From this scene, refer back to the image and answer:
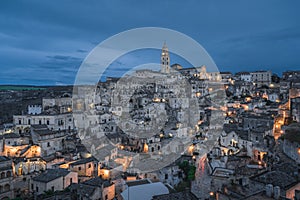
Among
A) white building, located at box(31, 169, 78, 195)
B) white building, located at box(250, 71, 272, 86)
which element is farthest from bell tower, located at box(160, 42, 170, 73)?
white building, located at box(31, 169, 78, 195)

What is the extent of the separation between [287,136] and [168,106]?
27.1m

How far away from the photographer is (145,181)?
16344mm

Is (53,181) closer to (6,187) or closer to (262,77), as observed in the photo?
(6,187)

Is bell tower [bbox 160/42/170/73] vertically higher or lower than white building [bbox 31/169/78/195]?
higher

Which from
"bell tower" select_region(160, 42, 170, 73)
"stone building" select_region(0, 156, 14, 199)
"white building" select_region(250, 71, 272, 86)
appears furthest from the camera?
"bell tower" select_region(160, 42, 170, 73)

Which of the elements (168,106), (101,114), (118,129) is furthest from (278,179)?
(168,106)

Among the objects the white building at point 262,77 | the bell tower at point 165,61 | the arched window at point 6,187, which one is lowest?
the arched window at point 6,187

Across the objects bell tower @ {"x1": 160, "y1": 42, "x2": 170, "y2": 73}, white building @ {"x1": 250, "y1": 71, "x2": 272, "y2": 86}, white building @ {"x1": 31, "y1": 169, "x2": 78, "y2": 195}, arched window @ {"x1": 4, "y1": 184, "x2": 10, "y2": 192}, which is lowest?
arched window @ {"x1": 4, "y1": 184, "x2": 10, "y2": 192}

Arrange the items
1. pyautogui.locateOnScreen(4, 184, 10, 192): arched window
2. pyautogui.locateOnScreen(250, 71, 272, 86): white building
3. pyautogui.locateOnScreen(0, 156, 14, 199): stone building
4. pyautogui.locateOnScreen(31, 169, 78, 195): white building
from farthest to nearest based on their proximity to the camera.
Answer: pyautogui.locateOnScreen(250, 71, 272, 86): white building, pyautogui.locateOnScreen(4, 184, 10, 192): arched window, pyautogui.locateOnScreen(0, 156, 14, 199): stone building, pyautogui.locateOnScreen(31, 169, 78, 195): white building

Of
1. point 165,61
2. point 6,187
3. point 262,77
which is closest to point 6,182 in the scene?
point 6,187

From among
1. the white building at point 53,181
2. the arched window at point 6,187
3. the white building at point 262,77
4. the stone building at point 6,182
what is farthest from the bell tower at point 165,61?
the arched window at point 6,187

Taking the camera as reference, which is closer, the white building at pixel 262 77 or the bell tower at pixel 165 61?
the white building at pixel 262 77

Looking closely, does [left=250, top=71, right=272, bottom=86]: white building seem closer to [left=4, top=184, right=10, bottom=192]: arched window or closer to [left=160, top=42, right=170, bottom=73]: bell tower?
[left=160, top=42, right=170, bottom=73]: bell tower

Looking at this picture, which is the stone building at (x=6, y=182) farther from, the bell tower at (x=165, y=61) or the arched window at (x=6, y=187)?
the bell tower at (x=165, y=61)
